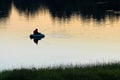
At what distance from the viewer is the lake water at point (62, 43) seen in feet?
105

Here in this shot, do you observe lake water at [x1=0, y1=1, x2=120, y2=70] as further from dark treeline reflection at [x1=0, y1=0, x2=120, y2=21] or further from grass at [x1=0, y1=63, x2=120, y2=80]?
grass at [x1=0, y1=63, x2=120, y2=80]

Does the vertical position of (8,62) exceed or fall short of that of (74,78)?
it falls short

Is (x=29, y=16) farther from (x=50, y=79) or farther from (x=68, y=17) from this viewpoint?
(x=50, y=79)

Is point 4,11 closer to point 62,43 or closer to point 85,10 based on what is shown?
point 85,10

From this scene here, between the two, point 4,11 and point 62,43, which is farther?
point 4,11

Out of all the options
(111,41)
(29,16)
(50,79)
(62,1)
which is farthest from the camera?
(62,1)

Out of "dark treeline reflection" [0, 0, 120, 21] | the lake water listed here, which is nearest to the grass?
the lake water

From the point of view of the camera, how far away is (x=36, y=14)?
90688mm

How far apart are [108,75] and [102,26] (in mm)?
51897

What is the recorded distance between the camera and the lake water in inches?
1258

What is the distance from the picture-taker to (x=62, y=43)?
4662 centimetres

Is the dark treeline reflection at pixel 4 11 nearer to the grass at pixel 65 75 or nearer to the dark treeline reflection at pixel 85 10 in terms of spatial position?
the dark treeline reflection at pixel 85 10

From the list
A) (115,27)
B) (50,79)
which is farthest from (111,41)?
(50,79)

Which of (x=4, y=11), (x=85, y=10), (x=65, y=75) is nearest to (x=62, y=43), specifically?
(x=65, y=75)
